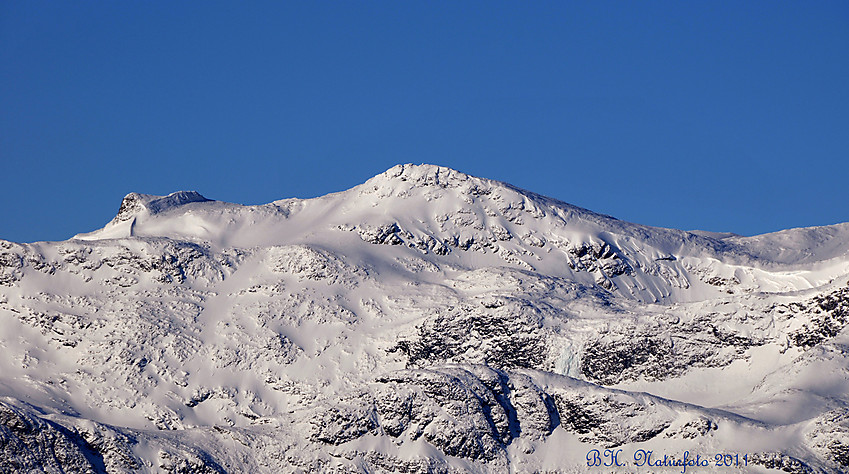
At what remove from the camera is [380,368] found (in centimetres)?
17750

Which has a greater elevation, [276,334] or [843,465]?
[276,334]

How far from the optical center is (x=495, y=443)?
502 ft

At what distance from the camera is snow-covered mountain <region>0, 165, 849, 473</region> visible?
489 ft

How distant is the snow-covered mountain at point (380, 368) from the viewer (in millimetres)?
149125

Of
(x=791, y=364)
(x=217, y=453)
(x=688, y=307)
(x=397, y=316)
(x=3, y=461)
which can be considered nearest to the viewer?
(x=3, y=461)

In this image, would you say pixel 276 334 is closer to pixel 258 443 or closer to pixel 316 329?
pixel 316 329

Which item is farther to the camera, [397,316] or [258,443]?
[397,316]

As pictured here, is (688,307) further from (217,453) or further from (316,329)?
(217,453)

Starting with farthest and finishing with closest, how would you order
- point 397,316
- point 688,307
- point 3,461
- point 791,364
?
point 397,316, point 688,307, point 791,364, point 3,461

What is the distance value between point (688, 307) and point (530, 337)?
1619 cm

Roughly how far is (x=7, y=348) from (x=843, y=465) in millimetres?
86259

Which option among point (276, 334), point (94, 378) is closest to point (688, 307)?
point (276, 334)

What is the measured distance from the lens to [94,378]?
175750 millimetres

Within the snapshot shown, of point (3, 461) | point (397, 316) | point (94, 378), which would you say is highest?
point (397, 316)
